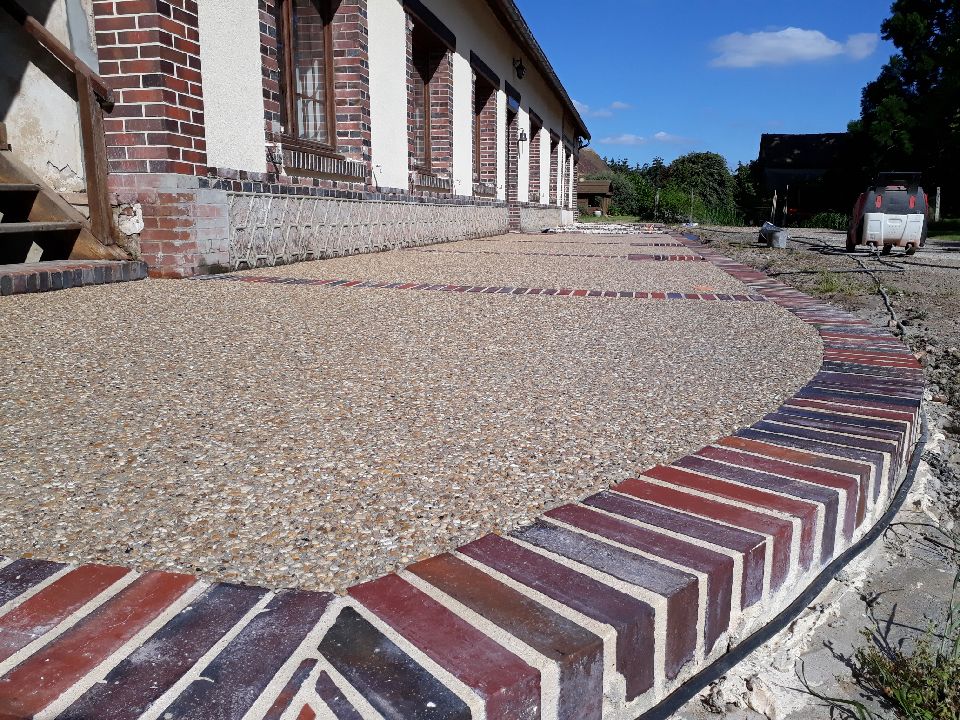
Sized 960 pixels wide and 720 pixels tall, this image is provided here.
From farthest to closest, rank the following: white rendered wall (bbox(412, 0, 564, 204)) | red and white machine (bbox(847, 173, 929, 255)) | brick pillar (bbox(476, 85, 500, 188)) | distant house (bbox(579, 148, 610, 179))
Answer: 1. distant house (bbox(579, 148, 610, 179))
2. brick pillar (bbox(476, 85, 500, 188))
3. red and white machine (bbox(847, 173, 929, 255))
4. white rendered wall (bbox(412, 0, 564, 204))

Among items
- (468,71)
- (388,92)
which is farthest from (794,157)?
(388,92)

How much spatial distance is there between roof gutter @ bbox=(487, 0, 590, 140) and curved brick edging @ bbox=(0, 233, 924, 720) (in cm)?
1169

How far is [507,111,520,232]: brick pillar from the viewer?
14.7 m

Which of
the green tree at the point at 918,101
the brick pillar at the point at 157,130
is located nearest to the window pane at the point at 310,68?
the brick pillar at the point at 157,130

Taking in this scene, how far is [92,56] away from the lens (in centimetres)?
418

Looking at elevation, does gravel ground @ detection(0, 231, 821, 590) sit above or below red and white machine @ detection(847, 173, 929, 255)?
below

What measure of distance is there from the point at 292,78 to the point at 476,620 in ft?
20.9

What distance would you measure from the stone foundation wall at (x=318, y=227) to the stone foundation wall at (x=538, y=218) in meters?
6.05

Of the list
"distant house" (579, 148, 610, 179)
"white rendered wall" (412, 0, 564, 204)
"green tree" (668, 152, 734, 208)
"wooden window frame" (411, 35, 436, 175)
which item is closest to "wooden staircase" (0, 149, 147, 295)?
"white rendered wall" (412, 0, 564, 204)

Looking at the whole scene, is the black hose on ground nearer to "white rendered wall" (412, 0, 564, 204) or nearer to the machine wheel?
"white rendered wall" (412, 0, 564, 204)

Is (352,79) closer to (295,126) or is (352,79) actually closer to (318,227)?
(295,126)

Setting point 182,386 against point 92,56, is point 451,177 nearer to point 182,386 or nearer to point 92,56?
point 92,56

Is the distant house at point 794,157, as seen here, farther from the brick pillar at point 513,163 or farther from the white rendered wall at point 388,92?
the white rendered wall at point 388,92

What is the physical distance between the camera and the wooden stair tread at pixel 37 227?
3.67 m
